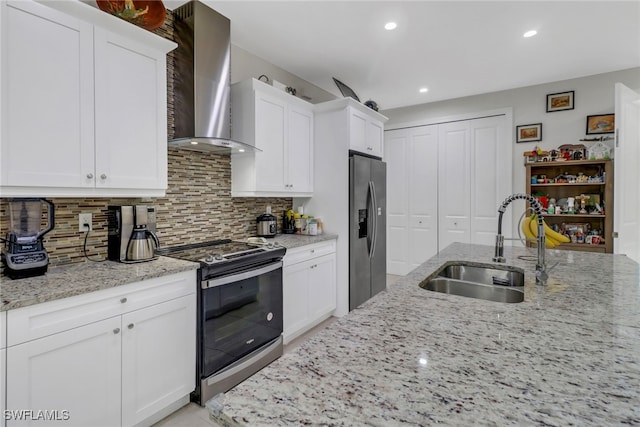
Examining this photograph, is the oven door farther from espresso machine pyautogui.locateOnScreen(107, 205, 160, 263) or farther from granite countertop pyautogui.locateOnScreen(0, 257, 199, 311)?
espresso machine pyautogui.locateOnScreen(107, 205, 160, 263)

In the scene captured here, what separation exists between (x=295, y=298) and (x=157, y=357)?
126 centimetres

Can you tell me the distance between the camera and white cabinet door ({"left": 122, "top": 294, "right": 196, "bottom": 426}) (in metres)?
1.59

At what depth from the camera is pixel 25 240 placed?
1515 millimetres

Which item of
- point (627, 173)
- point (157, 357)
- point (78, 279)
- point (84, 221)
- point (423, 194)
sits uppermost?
point (627, 173)

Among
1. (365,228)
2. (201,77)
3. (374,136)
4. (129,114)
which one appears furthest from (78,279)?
(374,136)

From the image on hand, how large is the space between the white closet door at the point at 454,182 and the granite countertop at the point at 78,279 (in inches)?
153

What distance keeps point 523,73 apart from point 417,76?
4.01 feet

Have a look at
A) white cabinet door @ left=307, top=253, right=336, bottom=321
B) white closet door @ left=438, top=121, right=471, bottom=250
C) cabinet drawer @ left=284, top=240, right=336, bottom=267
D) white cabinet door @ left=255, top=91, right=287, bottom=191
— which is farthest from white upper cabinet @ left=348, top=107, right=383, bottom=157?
white closet door @ left=438, top=121, right=471, bottom=250

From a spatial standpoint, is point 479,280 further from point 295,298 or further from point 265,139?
point 265,139

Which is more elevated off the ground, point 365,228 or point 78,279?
point 365,228

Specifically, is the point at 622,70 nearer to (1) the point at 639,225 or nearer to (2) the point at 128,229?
(1) the point at 639,225

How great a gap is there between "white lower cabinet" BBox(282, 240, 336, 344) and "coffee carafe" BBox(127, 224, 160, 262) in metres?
1.05

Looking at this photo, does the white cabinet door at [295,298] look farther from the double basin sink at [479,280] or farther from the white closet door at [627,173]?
the white closet door at [627,173]

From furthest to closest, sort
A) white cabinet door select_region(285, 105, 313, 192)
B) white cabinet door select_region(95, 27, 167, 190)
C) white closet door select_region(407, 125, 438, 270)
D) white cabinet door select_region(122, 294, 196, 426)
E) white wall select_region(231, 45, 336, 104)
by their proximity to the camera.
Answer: white closet door select_region(407, 125, 438, 270) < white cabinet door select_region(285, 105, 313, 192) < white wall select_region(231, 45, 336, 104) < white cabinet door select_region(95, 27, 167, 190) < white cabinet door select_region(122, 294, 196, 426)
